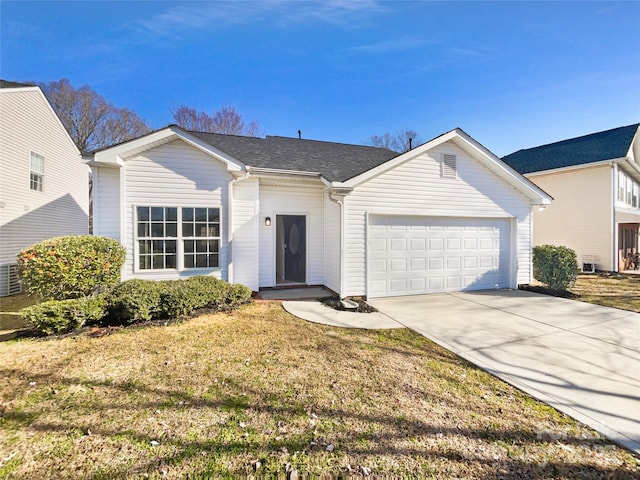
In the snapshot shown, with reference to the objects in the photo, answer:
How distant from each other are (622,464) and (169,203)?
29.9 feet

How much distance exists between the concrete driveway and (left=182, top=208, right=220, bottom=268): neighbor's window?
15.9 ft

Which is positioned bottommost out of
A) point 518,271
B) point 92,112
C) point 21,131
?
point 518,271

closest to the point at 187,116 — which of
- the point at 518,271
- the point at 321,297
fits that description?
the point at 321,297

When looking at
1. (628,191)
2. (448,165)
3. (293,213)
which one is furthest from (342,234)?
(628,191)

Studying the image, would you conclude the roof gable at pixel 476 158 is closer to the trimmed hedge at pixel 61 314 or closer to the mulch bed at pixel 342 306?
the mulch bed at pixel 342 306

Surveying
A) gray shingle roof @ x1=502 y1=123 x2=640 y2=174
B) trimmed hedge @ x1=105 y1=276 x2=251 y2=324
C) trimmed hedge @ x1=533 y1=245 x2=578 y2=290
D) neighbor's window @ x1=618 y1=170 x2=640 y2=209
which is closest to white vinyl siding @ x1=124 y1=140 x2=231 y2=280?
trimmed hedge @ x1=105 y1=276 x2=251 y2=324

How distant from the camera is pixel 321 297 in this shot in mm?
8312

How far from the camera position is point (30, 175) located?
33.6ft

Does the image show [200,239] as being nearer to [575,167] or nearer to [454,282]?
[454,282]

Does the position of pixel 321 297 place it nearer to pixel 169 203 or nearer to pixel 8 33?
pixel 169 203

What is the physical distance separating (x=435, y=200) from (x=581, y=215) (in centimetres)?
1264

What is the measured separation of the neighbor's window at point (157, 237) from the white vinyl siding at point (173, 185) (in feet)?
0.48

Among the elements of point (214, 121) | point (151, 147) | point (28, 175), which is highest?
point (214, 121)

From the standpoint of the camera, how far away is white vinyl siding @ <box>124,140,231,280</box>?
7.51m
